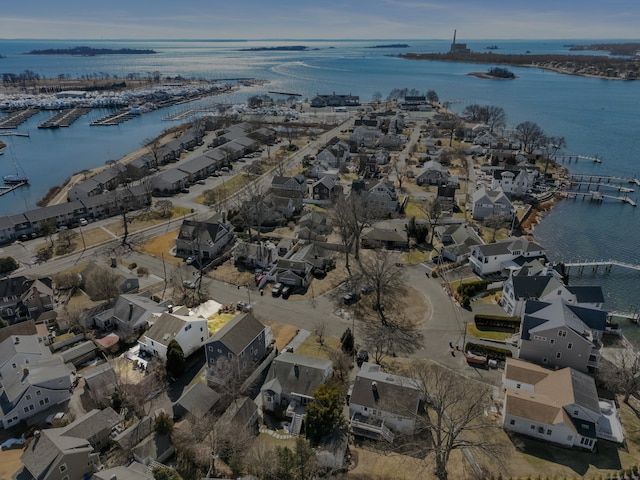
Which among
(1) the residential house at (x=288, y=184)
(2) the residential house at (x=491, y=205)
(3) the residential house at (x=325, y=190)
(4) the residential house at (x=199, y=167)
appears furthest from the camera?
(4) the residential house at (x=199, y=167)

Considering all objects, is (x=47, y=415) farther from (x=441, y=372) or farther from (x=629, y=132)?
(x=629, y=132)

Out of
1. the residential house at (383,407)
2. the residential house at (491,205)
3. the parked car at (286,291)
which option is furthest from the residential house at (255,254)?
the residential house at (491,205)

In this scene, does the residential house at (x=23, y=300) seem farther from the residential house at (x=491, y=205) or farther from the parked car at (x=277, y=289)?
the residential house at (x=491, y=205)

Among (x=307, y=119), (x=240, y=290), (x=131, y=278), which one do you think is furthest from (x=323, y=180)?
(x=307, y=119)

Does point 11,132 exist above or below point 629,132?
below

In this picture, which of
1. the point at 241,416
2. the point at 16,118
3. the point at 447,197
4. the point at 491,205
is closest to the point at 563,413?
the point at 241,416

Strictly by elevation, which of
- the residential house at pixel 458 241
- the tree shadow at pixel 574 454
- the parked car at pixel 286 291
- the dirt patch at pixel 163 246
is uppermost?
the residential house at pixel 458 241

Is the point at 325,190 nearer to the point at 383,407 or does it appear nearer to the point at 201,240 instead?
the point at 201,240
